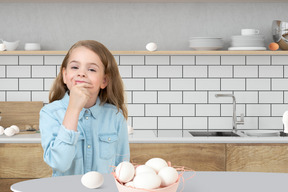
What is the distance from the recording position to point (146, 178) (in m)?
0.98

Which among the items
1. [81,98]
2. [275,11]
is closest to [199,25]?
[275,11]

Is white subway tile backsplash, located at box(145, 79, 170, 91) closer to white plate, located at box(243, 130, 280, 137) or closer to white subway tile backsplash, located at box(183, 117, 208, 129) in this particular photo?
white subway tile backsplash, located at box(183, 117, 208, 129)

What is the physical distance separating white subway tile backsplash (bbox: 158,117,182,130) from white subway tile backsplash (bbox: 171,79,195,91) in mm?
254

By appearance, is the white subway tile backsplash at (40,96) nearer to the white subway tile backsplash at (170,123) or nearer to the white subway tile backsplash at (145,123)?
the white subway tile backsplash at (145,123)

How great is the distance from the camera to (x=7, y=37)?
127 inches

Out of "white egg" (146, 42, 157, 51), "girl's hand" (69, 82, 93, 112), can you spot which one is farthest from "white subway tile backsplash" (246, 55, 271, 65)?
"girl's hand" (69, 82, 93, 112)

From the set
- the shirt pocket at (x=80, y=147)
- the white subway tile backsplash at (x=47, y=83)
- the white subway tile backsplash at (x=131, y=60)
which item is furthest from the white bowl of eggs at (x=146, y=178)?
the white subway tile backsplash at (x=47, y=83)

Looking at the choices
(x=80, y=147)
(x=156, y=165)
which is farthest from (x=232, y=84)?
(x=156, y=165)

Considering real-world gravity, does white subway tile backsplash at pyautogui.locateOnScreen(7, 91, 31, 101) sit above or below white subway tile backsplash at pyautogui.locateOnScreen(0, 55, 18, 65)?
below

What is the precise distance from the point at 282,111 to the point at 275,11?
82 cm

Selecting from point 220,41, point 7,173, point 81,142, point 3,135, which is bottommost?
point 7,173

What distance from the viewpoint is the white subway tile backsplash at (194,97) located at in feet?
10.8

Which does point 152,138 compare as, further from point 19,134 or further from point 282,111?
point 282,111

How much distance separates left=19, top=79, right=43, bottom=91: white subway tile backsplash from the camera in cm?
325
